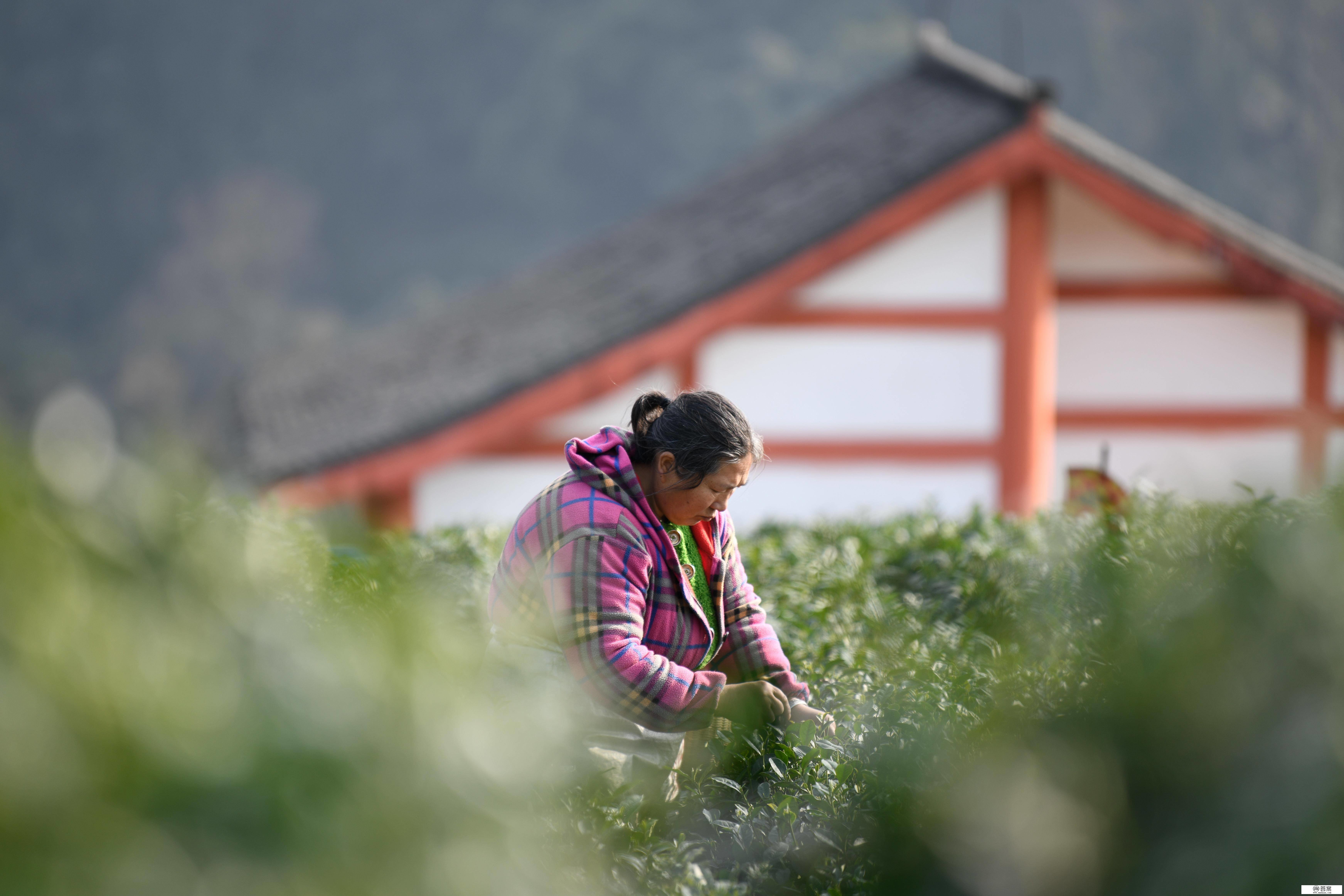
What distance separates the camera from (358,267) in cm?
4031

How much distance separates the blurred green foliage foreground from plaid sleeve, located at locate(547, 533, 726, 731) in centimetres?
54

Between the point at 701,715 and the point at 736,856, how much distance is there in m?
0.40

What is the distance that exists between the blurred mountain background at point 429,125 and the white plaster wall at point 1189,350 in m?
30.6

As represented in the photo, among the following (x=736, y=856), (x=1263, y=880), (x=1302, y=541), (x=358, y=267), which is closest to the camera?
(x=1263, y=880)

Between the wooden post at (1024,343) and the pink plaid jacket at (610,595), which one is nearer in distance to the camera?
the pink plaid jacket at (610,595)

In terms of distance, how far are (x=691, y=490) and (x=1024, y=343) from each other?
529 cm

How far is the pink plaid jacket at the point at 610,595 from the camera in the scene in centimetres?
208

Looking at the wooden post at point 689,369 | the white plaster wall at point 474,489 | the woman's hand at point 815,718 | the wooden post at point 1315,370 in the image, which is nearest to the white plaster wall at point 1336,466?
the woman's hand at point 815,718

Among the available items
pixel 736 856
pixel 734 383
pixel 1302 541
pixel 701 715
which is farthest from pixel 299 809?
pixel 734 383

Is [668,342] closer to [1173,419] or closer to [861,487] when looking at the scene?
[861,487]

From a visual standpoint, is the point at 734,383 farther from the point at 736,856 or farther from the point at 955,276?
the point at 736,856

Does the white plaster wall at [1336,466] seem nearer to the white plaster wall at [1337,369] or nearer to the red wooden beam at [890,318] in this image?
the red wooden beam at [890,318]

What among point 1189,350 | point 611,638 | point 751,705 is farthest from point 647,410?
point 1189,350

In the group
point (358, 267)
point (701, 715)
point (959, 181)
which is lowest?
point (701, 715)
